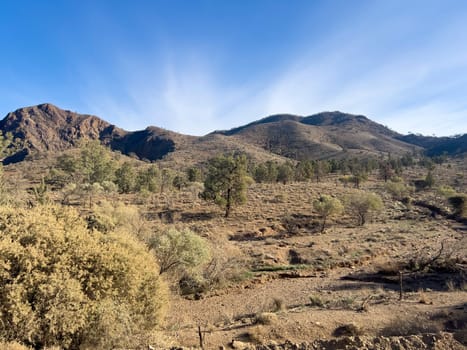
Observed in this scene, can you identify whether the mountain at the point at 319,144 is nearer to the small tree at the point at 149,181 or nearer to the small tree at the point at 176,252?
the small tree at the point at 149,181

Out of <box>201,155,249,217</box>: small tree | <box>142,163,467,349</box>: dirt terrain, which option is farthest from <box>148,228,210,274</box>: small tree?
<box>201,155,249,217</box>: small tree

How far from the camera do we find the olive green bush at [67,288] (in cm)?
704

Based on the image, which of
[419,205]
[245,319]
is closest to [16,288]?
[245,319]

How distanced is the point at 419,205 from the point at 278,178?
28.2m

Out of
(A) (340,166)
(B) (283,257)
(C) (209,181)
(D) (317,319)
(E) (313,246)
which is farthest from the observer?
(A) (340,166)

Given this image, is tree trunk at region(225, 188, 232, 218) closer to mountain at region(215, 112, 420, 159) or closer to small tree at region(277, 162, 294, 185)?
small tree at region(277, 162, 294, 185)

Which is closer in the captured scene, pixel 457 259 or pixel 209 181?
pixel 457 259

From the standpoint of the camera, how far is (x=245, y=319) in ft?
36.8

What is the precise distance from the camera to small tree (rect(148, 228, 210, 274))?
16.2 metres

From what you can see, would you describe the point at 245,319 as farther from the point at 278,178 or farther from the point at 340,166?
the point at 340,166

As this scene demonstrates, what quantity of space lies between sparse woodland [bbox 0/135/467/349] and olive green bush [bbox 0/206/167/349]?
36 millimetres

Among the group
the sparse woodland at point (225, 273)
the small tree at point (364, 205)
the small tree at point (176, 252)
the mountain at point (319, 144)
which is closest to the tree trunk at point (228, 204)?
the sparse woodland at point (225, 273)

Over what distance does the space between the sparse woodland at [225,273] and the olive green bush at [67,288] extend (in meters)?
0.04

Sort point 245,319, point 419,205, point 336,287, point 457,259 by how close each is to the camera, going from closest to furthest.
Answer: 1. point 245,319
2. point 336,287
3. point 457,259
4. point 419,205
